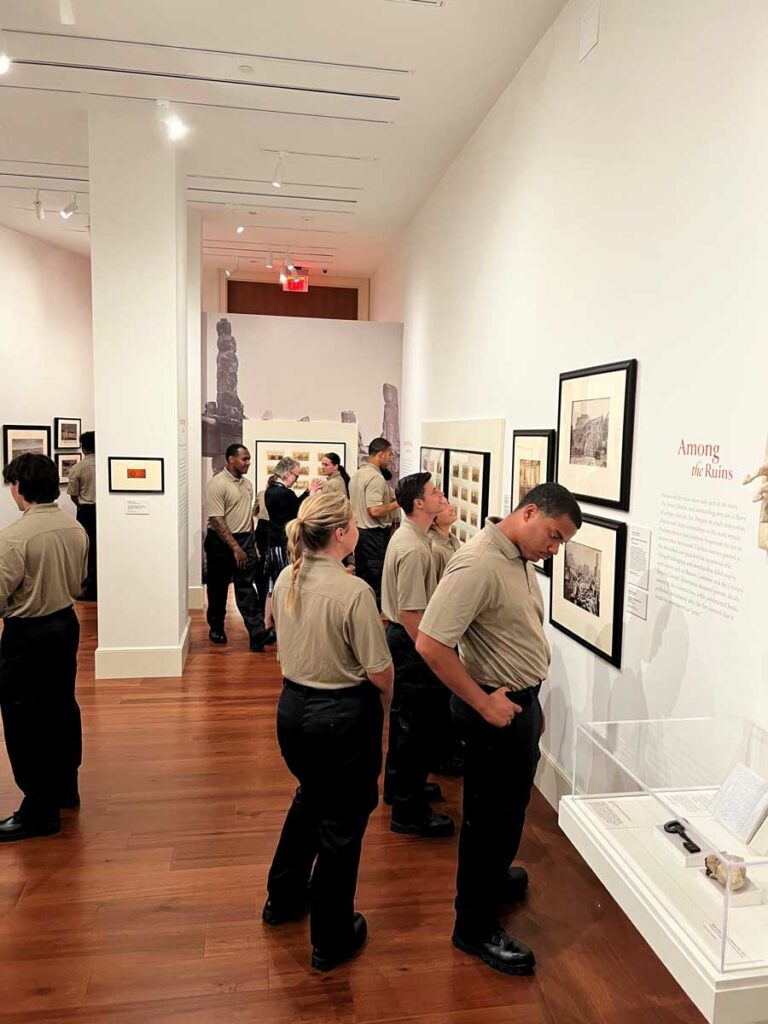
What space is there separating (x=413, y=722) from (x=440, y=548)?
2.91 feet

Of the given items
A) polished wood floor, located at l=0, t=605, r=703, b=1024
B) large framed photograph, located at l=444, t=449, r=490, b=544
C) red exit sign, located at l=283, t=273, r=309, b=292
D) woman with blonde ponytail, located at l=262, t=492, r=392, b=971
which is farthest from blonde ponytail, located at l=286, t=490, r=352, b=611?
red exit sign, located at l=283, t=273, r=309, b=292

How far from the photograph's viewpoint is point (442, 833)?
3.75 m

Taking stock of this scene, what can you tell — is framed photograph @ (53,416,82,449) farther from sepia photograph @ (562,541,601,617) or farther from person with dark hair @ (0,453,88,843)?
sepia photograph @ (562,541,601,617)

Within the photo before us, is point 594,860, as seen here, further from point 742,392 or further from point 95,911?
point 95,911

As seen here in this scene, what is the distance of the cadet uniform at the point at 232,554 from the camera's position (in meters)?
6.93

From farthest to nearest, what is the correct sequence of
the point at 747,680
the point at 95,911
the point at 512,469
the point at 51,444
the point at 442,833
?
the point at 51,444
the point at 512,469
the point at 442,833
the point at 95,911
the point at 747,680

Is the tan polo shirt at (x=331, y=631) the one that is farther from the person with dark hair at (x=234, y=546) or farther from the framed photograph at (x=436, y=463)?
the person with dark hair at (x=234, y=546)

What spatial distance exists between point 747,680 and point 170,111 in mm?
5352

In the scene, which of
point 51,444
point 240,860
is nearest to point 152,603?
point 240,860

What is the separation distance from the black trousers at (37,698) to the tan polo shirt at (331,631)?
163 cm

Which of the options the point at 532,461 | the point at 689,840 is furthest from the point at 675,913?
the point at 532,461

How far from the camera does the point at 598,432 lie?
3523 millimetres

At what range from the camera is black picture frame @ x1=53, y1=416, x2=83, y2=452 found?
10156 millimetres

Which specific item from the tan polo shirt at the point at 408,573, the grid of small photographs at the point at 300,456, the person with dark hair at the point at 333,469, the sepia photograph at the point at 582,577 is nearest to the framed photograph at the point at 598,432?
the sepia photograph at the point at 582,577
